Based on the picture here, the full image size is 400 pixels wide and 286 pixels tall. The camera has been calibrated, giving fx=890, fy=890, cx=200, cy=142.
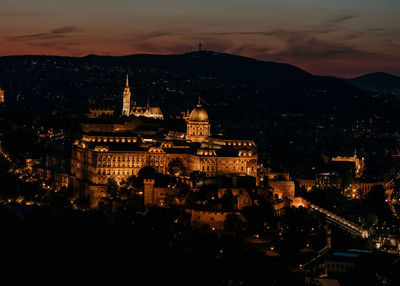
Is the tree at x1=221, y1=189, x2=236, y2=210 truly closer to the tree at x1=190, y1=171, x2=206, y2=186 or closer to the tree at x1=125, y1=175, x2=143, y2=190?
the tree at x1=190, y1=171, x2=206, y2=186

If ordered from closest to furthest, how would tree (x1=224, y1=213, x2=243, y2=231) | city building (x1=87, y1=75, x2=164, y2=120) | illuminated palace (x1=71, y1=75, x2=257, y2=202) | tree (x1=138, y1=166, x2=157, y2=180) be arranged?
tree (x1=224, y1=213, x2=243, y2=231) → tree (x1=138, y1=166, x2=157, y2=180) → illuminated palace (x1=71, y1=75, x2=257, y2=202) → city building (x1=87, y1=75, x2=164, y2=120)

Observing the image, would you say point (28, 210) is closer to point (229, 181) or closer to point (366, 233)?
point (229, 181)

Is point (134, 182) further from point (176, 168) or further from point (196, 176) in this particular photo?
point (176, 168)

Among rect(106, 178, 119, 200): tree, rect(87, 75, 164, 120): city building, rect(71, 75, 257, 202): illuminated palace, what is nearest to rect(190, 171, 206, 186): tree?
rect(71, 75, 257, 202): illuminated palace

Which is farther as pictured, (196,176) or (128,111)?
(128,111)

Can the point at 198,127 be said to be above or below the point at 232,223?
above

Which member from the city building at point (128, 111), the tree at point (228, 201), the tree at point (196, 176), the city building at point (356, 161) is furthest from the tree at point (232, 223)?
the city building at point (356, 161)

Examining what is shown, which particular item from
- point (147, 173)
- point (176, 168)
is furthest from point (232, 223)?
point (176, 168)

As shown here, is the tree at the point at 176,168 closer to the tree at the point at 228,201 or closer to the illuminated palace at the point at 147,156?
the illuminated palace at the point at 147,156

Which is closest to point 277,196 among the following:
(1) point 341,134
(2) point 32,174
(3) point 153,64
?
(2) point 32,174
